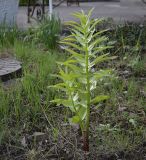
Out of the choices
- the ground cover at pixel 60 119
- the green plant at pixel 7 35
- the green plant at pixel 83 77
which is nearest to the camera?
the green plant at pixel 83 77

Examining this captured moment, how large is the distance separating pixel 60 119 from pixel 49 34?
1714mm

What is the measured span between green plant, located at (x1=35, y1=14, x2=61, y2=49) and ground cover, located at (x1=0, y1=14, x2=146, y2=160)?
0.50 metres

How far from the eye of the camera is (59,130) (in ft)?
9.44

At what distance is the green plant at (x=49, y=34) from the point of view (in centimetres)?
458

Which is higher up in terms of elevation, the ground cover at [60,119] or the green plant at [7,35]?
the green plant at [7,35]

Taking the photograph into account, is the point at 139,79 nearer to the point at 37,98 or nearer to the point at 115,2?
the point at 37,98

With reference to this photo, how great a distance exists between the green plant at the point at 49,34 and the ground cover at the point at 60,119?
50 cm

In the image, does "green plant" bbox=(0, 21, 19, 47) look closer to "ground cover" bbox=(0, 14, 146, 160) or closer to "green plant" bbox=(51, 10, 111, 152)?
"ground cover" bbox=(0, 14, 146, 160)

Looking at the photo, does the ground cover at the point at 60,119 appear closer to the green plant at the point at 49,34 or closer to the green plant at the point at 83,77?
the green plant at the point at 83,77

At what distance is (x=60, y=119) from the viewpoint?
304 cm

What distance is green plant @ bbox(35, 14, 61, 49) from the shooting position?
4.58 metres

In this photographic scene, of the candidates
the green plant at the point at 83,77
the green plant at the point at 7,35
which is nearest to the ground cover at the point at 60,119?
the green plant at the point at 83,77

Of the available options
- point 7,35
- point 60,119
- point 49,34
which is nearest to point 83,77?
point 60,119

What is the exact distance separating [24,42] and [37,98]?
1.60m
